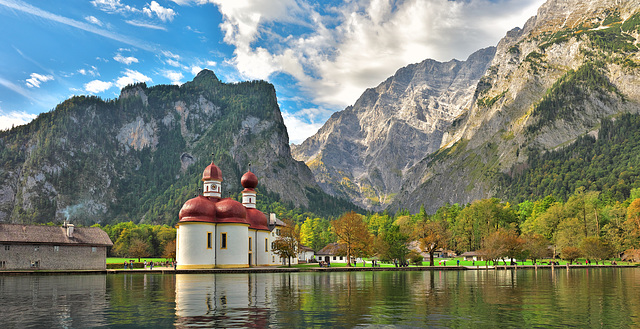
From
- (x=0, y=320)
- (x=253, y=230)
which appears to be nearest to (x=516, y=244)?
(x=253, y=230)

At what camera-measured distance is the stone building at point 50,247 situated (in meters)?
84.8

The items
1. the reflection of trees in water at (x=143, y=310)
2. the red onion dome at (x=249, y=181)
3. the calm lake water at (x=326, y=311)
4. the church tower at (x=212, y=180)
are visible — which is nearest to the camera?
the calm lake water at (x=326, y=311)

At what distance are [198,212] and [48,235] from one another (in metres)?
28.2

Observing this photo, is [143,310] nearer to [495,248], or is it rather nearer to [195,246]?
[195,246]

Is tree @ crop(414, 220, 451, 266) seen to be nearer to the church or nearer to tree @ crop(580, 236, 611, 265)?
tree @ crop(580, 236, 611, 265)

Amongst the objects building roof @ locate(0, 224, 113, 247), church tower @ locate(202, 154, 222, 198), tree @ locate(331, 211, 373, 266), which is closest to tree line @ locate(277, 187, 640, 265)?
tree @ locate(331, 211, 373, 266)

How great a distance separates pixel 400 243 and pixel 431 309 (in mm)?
73674

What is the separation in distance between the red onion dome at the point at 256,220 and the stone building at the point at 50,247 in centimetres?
2829

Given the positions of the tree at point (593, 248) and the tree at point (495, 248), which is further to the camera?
the tree at point (593, 248)

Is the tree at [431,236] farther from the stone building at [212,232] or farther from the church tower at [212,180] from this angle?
the church tower at [212,180]

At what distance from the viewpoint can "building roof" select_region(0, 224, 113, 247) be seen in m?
86.0

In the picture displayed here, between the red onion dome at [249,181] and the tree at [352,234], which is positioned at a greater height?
the red onion dome at [249,181]

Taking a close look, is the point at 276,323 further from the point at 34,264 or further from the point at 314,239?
the point at 314,239

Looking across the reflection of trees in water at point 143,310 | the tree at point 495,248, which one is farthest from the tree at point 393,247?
the reflection of trees in water at point 143,310
